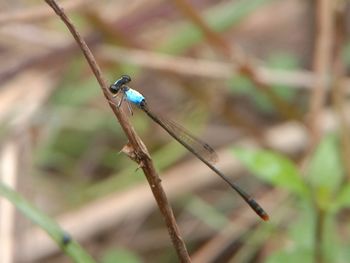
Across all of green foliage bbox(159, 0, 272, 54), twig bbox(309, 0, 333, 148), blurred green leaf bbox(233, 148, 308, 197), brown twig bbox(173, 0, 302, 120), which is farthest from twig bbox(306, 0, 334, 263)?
blurred green leaf bbox(233, 148, 308, 197)

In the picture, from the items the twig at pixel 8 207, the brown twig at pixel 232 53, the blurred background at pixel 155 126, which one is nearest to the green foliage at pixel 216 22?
the blurred background at pixel 155 126

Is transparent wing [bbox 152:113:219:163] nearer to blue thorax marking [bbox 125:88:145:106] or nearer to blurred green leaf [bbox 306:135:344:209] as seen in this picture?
blue thorax marking [bbox 125:88:145:106]

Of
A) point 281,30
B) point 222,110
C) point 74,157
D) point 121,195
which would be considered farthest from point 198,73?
point 281,30

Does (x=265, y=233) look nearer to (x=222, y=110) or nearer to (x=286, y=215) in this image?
(x=286, y=215)

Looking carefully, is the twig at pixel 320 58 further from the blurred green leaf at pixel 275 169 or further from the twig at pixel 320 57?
the blurred green leaf at pixel 275 169

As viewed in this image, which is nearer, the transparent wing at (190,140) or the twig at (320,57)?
the transparent wing at (190,140)

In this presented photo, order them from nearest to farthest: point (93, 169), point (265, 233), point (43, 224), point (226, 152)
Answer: point (43, 224), point (265, 233), point (226, 152), point (93, 169)
